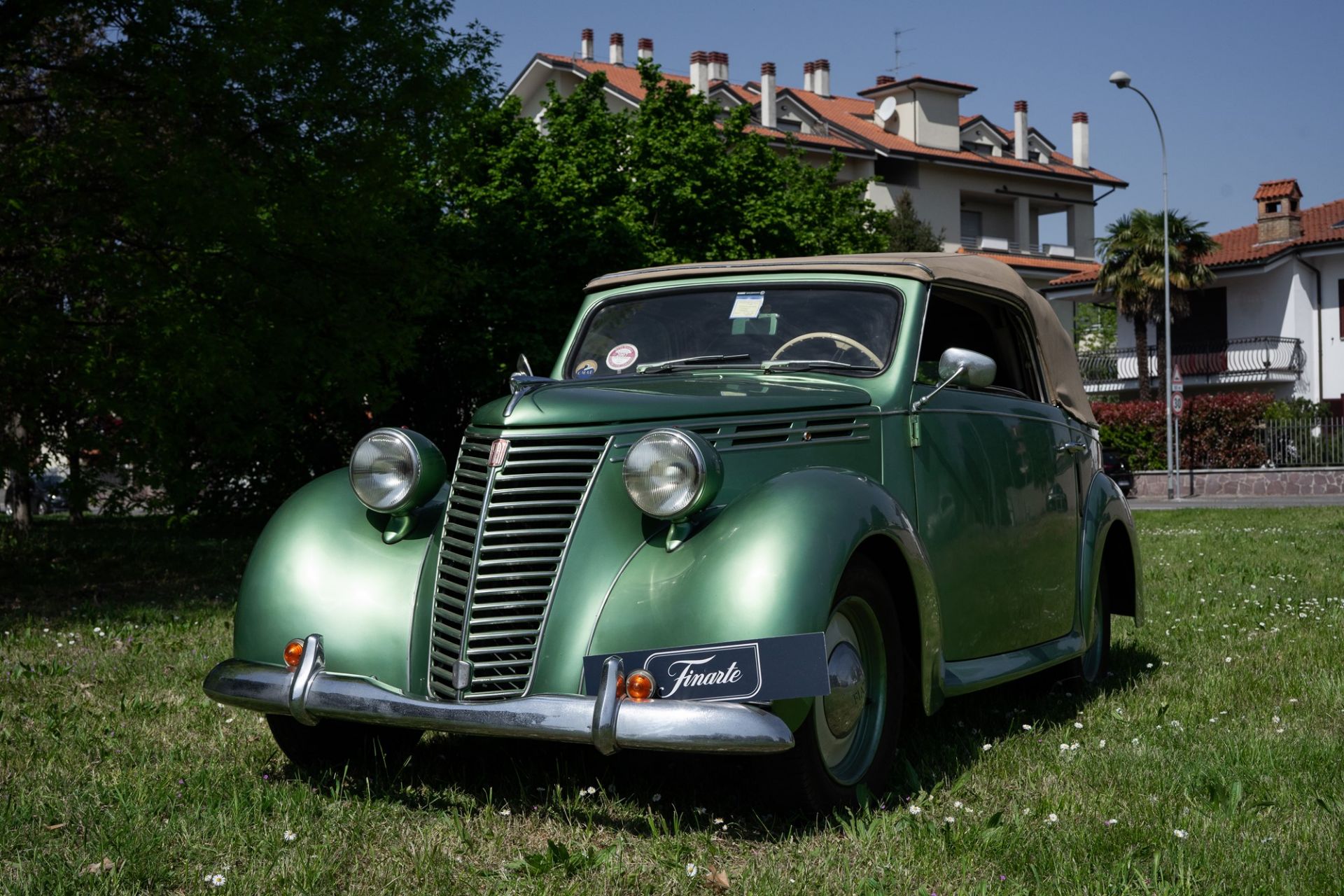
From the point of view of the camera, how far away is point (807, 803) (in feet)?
12.1

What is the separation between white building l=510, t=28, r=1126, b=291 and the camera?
47.3 m

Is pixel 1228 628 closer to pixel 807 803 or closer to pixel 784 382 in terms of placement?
pixel 784 382

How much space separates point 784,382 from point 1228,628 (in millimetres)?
4269

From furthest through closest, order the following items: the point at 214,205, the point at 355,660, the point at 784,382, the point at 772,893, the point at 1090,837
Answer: the point at 214,205 < the point at 784,382 < the point at 355,660 < the point at 1090,837 < the point at 772,893

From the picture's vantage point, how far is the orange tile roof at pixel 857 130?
45.6 meters

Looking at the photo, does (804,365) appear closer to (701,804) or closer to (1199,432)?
(701,804)

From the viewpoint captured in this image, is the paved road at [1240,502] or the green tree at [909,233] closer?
the paved road at [1240,502]

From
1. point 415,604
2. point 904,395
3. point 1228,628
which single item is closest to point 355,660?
point 415,604

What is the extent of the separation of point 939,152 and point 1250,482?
2362 cm

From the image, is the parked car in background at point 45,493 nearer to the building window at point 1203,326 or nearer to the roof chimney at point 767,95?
the roof chimney at point 767,95

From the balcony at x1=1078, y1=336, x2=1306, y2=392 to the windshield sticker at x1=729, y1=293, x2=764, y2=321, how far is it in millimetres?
35876

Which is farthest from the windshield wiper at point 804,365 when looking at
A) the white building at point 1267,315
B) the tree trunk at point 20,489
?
the white building at point 1267,315

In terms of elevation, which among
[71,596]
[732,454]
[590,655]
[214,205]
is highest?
[214,205]

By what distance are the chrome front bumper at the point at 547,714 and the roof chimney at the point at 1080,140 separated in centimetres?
5737
